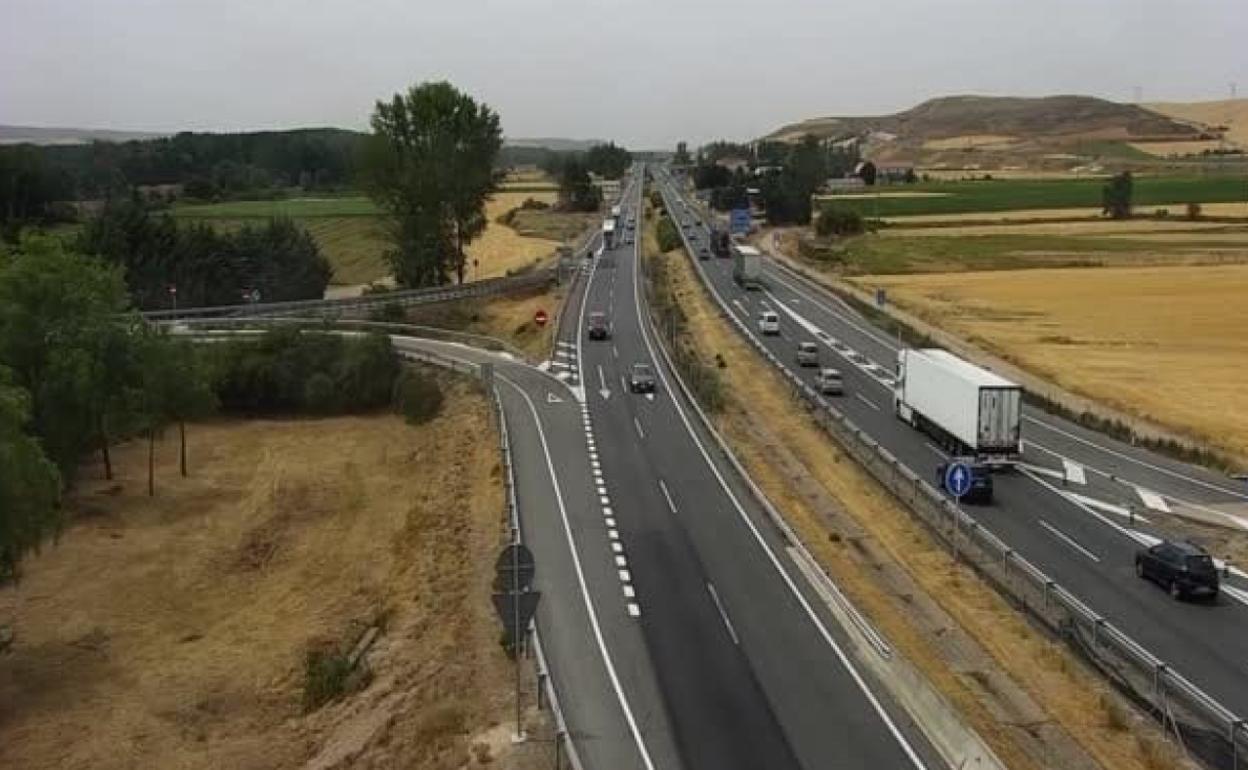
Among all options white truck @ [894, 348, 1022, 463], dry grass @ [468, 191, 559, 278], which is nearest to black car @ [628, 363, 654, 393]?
white truck @ [894, 348, 1022, 463]

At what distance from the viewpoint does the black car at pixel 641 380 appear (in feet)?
189

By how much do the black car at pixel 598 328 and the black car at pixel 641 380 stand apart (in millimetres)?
14879

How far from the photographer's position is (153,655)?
31688mm

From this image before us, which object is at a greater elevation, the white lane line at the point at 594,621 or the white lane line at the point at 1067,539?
the white lane line at the point at 594,621

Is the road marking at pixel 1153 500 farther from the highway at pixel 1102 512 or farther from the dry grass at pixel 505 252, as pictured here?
the dry grass at pixel 505 252

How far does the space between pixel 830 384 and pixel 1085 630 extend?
32.2m

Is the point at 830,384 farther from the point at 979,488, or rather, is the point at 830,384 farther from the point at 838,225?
the point at 838,225

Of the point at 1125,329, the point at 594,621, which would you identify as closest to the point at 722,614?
the point at 594,621

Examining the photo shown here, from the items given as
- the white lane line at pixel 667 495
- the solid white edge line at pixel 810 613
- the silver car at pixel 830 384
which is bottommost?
the white lane line at pixel 667 495

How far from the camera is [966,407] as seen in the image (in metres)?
44.0

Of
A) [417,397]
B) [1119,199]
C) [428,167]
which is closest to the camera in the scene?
[417,397]

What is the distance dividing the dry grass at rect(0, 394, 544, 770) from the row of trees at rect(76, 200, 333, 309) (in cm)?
4118

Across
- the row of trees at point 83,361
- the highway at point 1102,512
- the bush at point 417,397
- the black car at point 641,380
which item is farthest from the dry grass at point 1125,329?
the row of trees at point 83,361

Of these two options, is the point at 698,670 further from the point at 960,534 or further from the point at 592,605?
the point at 960,534
